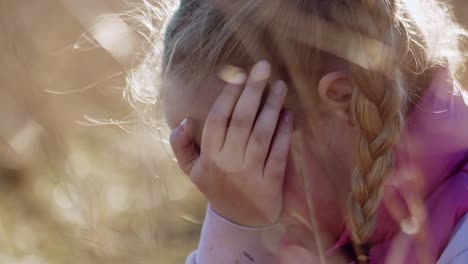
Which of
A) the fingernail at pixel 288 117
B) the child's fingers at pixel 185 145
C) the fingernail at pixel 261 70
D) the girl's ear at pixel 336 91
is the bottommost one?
the child's fingers at pixel 185 145

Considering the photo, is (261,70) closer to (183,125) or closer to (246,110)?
(246,110)

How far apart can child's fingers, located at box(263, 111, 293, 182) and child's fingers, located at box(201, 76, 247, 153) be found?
0.33 feet

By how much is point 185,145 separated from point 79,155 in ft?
5.52

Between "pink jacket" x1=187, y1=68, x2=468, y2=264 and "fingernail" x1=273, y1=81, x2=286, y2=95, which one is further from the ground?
"fingernail" x1=273, y1=81, x2=286, y2=95

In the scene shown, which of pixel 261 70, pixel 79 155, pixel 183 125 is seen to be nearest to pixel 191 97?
pixel 183 125

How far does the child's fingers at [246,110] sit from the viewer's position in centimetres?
157

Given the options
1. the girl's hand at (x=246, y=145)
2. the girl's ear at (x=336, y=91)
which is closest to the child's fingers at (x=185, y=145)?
the girl's hand at (x=246, y=145)

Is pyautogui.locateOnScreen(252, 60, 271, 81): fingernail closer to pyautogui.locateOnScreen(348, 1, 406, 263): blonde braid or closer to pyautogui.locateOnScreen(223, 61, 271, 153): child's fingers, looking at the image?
pyautogui.locateOnScreen(223, 61, 271, 153): child's fingers

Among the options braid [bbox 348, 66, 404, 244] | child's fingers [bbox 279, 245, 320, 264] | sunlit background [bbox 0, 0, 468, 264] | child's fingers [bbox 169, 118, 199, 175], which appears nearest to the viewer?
braid [bbox 348, 66, 404, 244]

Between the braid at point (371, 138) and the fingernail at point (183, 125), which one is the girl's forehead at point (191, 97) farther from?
the braid at point (371, 138)

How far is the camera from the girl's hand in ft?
5.23

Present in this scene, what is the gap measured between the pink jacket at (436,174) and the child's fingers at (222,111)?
0.33m

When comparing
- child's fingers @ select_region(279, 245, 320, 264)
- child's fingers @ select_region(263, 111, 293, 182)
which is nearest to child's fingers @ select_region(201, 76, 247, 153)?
child's fingers @ select_region(263, 111, 293, 182)

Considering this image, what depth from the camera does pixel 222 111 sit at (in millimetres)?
1611
